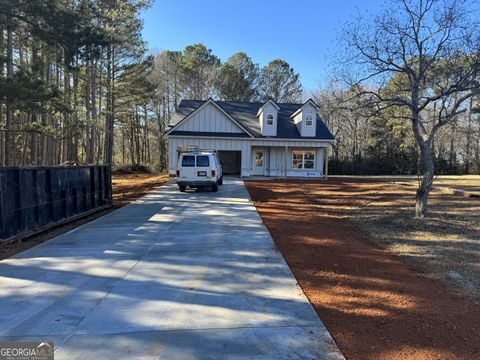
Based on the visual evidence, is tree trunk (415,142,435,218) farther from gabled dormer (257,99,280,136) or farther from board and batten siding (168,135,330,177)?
gabled dormer (257,99,280,136)

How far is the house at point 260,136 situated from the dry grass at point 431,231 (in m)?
14.0

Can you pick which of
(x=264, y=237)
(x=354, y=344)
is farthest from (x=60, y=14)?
(x=354, y=344)

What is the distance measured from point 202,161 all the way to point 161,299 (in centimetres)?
1465

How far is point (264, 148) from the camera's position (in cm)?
3406

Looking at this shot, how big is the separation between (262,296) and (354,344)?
1682 millimetres

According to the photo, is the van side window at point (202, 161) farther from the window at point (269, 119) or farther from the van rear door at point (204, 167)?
the window at point (269, 119)

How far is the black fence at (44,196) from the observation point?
921 cm

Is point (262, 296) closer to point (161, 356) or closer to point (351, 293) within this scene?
point (351, 293)

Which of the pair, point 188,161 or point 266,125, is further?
point 266,125

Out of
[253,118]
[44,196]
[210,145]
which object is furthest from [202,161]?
[253,118]

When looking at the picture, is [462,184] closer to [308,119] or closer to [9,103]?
[308,119]

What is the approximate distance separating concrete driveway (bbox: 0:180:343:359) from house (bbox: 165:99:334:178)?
2073 cm

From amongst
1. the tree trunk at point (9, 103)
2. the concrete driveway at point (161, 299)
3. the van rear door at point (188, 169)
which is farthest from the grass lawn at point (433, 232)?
the tree trunk at point (9, 103)

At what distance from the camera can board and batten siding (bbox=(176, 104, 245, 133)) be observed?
30.8 meters
